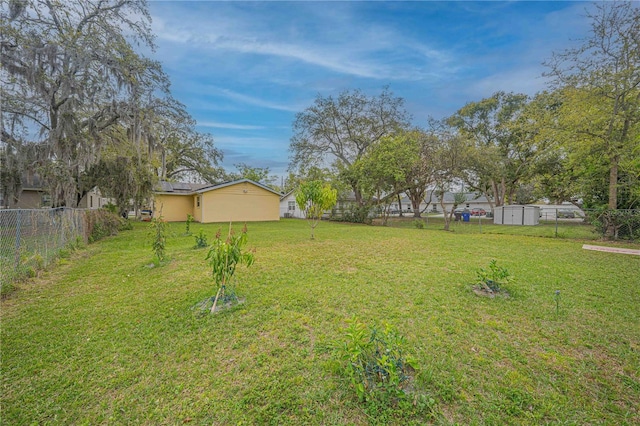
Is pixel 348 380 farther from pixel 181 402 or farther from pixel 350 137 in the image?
pixel 350 137

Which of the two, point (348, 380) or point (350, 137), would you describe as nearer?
point (348, 380)

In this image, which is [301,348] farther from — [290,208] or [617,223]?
[290,208]

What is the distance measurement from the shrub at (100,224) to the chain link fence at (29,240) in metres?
2.55

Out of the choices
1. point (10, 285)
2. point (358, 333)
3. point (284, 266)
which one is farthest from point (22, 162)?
point (358, 333)

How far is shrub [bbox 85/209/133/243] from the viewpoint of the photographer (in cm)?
884

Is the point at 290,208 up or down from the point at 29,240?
up

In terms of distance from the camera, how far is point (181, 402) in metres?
1.92

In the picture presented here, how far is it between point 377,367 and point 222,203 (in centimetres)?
1689

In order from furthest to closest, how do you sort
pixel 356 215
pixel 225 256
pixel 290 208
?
pixel 290 208 → pixel 356 215 → pixel 225 256

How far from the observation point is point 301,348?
2557 millimetres

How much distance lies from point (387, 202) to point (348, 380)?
16.6m

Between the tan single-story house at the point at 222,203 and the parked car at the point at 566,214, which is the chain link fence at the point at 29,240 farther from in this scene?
the parked car at the point at 566,214

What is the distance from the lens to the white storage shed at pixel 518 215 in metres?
16.8

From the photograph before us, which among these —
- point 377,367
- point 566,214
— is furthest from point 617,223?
point 566,214
